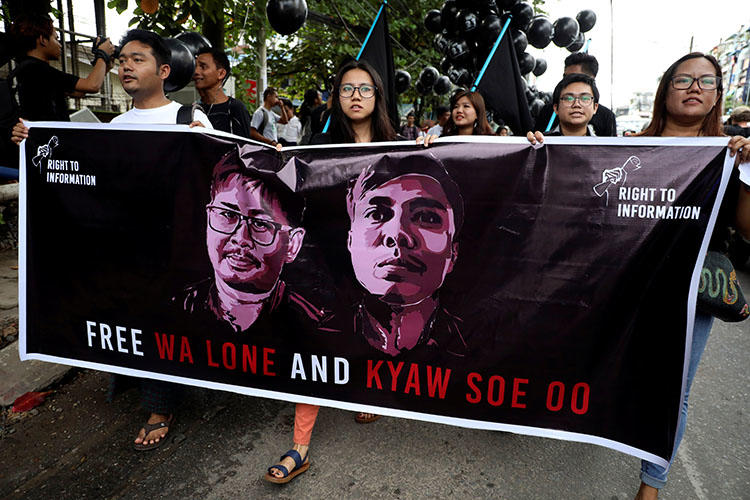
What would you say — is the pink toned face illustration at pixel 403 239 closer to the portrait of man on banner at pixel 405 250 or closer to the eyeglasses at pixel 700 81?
the portrait of man on banner at pixel 405 250

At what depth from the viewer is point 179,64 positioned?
4.12 metres

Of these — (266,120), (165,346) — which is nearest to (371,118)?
(165,346)

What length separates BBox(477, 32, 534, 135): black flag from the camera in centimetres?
471

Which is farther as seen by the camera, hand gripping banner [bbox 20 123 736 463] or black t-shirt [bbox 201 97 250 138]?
black t-shirt [bbox 201 97 250 138]

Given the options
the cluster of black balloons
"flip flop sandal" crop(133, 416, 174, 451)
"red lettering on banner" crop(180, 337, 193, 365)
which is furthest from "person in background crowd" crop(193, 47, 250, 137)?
the cluster of black balloons

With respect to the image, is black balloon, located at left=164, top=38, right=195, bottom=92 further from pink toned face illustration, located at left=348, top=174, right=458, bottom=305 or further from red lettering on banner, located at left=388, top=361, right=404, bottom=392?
red lettering on banner, located at left=388, top=361, right=404, bottom=392

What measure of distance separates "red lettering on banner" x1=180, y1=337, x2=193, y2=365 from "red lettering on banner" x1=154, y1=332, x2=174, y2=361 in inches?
2.1

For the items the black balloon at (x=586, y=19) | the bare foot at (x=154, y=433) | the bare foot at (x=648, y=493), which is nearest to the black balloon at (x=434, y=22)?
the black balloon at (x=586, y=19)

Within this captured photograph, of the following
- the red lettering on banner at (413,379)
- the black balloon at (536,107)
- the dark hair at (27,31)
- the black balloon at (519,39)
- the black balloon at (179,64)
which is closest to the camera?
the red lettering on banner at (413,379)

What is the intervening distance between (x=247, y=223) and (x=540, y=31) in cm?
788

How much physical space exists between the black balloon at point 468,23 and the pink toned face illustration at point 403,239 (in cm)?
711

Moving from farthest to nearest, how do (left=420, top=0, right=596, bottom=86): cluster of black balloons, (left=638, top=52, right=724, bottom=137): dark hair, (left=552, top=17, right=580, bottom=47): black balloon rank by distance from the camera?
(left=552, top=17, right=580, bottom=47): black balloon, (left=420, top=0, right=596, bottom=86): cluster of black balloons, (left=638, top=52, right=724, bottom=137): dark hair

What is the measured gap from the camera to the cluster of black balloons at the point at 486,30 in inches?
328

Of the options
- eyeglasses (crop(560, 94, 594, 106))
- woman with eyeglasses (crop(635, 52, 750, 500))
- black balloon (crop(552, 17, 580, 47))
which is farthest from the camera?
black balloon (crop(552, 17, 580, 47))
